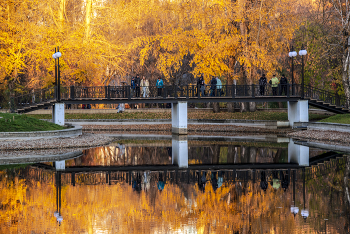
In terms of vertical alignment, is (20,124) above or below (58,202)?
above

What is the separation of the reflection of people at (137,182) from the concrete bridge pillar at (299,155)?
636cm

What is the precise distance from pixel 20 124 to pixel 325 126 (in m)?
18.8

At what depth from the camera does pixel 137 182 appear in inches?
597

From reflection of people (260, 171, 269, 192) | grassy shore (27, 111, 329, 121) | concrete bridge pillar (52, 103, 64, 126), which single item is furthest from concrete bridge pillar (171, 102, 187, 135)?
reflection of people (260, 171, 269, 192)

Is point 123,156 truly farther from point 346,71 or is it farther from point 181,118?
point 346,71

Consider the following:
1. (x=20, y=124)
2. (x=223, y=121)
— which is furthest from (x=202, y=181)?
(x=223, y=121)

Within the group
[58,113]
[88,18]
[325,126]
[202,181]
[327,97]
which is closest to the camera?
[202,181]

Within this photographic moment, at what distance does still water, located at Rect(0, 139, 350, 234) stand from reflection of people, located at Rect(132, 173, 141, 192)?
1.3 inches

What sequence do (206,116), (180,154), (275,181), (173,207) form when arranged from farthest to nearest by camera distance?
(206,116) → (180,154) → (275,181) → (173,207)

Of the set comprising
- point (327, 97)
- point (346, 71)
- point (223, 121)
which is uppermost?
point (346, 71)

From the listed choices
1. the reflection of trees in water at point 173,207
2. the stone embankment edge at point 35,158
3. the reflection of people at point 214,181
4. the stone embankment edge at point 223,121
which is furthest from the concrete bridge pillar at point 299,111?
the reflection of trees in water at point 173,207

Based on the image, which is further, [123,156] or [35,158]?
[123,156]

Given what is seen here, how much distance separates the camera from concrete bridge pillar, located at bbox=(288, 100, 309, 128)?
3741cm

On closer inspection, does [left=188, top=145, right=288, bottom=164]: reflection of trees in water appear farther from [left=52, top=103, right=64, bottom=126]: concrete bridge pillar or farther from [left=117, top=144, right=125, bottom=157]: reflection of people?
[left=52, top=103, right=64, bottom=126]: concrete bridge pillar
